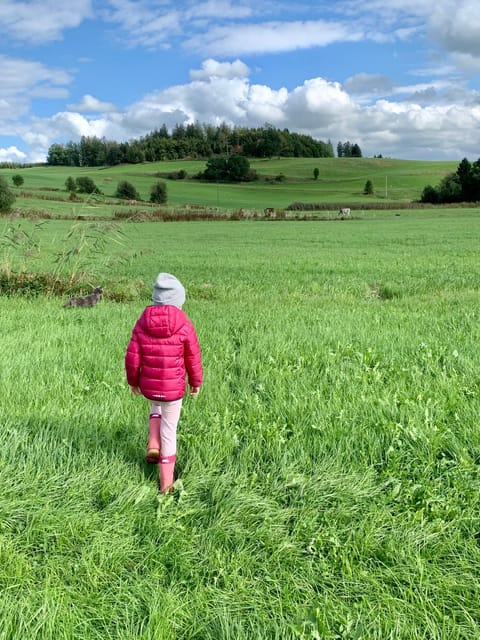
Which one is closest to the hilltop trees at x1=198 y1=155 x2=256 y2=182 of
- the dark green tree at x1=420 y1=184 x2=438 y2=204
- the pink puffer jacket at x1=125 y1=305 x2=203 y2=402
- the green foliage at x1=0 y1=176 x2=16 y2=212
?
the dark green tree at x1=420 y1=184 x2=438 y2=204

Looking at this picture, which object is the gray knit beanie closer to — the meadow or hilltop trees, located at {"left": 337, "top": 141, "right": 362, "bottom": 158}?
the meadow

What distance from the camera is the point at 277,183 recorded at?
117375 mm

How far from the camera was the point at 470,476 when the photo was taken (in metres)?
3.16

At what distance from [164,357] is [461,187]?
312 feet

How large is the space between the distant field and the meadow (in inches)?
2554

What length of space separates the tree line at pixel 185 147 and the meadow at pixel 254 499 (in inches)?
5794

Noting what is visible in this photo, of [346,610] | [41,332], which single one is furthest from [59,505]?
[41,332]

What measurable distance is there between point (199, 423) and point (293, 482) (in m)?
1.09

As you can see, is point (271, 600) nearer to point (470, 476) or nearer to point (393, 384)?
point (470, 476)

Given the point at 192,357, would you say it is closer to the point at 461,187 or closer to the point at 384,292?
the point at 384,292

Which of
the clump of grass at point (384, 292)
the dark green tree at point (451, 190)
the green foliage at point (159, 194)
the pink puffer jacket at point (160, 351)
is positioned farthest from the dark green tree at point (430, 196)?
the pink puffer jacket at point (160, 351)

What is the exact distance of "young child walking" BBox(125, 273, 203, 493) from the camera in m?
3.20

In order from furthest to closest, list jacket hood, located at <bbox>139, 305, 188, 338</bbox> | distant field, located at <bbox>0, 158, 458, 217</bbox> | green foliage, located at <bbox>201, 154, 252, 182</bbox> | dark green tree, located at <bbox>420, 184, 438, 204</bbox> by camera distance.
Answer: green foliage, located at <bbox>201, 154, 252, 182</bbox>
dark green tree, located at <bbox>420, 184, 438, 204</bbox>
distant field, located at <bbox>0, 158, 458, 217</bbox>
jacket hood, located at <bbox>139, 305, 188, 338</bbox>

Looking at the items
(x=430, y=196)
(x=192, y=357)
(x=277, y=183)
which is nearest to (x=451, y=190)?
(x=430, y=196)
